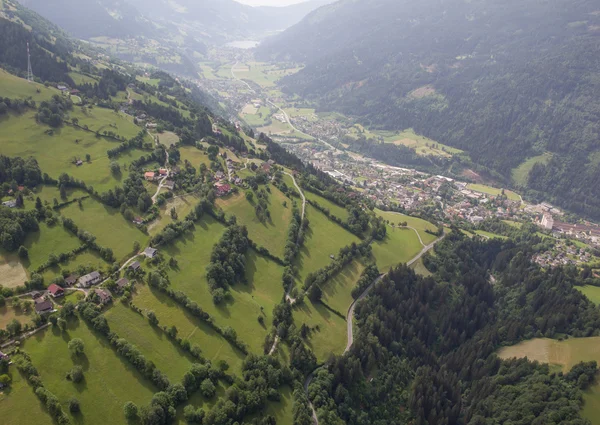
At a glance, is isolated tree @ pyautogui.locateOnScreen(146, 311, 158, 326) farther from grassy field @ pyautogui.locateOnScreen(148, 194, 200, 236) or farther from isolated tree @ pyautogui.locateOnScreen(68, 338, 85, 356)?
grassy field @ pyautogui.locateOnScreen(148, 194, 200, 236)

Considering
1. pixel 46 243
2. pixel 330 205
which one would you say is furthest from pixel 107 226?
pixel 330 205

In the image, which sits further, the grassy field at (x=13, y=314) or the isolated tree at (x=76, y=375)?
the grassy field at (x=13, y=314)

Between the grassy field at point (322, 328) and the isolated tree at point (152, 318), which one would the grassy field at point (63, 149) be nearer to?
the isolated tree at point (152, 318)

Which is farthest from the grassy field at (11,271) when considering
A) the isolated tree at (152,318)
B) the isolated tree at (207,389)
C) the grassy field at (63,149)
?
the isolated tree at (207,389)

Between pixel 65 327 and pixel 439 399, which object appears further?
pixel 439 399

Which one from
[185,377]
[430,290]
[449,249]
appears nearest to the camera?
[185,377]

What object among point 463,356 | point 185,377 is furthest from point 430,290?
point 185,377

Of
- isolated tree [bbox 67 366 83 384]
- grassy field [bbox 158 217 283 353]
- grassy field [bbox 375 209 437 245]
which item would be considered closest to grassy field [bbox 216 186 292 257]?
grassy field [bbox 158 217 283 353]

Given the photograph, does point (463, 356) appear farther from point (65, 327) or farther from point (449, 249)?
point (65, 327)
